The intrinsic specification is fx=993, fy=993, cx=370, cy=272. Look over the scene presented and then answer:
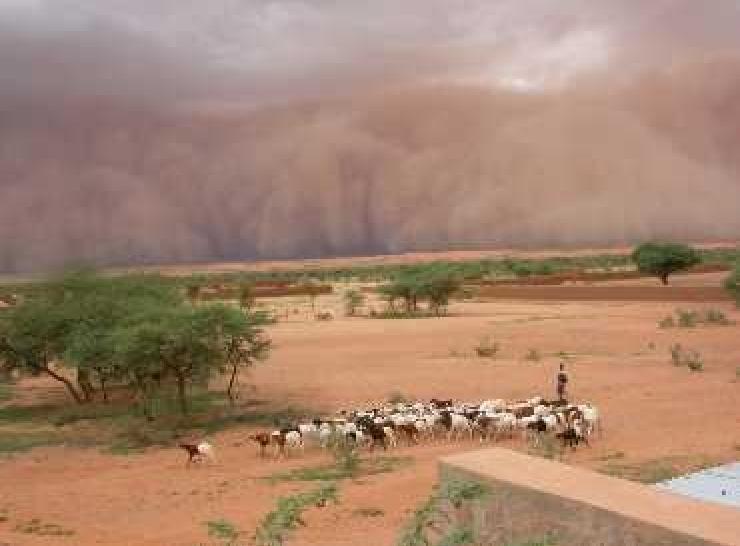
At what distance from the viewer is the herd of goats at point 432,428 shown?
26.3 m

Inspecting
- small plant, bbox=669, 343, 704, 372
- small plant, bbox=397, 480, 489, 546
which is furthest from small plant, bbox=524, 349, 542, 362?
small plant, bbox=397, 480, 489, 546

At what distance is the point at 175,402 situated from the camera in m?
38.7

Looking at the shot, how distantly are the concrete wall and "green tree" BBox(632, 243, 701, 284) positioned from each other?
97.4 m

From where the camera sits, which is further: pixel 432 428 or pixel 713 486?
pixel 432 428

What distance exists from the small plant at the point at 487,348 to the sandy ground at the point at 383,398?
1.92 feet

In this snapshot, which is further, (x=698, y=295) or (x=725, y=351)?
(x=698, y=295)

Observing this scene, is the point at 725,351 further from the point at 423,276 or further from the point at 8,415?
the point at 423,276

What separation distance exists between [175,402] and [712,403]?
65.0ft

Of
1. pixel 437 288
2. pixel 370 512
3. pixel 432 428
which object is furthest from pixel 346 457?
pixel 437 288

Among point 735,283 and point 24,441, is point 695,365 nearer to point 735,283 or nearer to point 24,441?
point 24,441

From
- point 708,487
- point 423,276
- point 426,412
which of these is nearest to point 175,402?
point 426,412

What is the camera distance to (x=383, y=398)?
124 feet

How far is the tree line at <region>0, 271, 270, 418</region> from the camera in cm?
3341

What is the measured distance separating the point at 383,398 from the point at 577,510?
1059 inches
